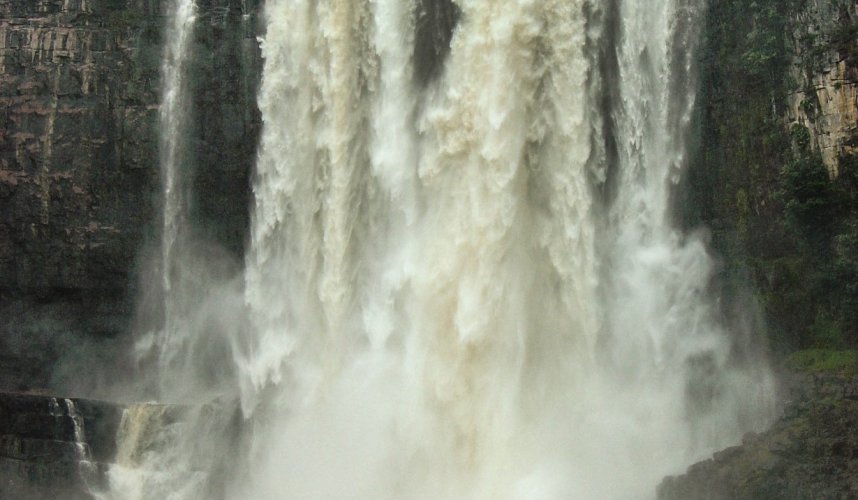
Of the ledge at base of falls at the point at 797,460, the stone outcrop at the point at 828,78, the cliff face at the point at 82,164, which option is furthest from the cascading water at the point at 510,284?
the cliff face at the point at 82,164

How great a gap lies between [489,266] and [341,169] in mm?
4828

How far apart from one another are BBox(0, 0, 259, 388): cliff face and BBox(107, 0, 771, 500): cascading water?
477 centimetres

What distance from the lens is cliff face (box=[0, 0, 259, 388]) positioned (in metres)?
29.2

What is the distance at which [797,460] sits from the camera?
2034 cm

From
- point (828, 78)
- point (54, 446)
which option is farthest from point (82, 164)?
point (828, 78)

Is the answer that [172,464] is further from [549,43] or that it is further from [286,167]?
[549,43]

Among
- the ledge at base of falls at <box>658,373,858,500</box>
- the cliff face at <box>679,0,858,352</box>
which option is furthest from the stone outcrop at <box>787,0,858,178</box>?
the ledge at base of falls at <box>658,373,858,500</box>

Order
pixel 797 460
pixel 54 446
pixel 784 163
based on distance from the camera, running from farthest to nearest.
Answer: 1. pixel 54 446
2. pixel 784 163
3. pixel 797 460

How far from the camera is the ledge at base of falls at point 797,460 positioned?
20.0 metres

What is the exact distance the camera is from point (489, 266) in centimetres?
2447

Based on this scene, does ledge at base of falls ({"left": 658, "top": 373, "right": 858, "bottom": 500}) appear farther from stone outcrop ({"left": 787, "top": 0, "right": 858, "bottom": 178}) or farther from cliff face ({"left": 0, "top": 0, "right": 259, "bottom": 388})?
cliff face ({"left": 0, "top": 0, "right": 259, "bottom": 388})

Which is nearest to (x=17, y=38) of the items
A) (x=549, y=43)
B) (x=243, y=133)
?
(x=243, y=133)

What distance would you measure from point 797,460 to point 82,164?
19.2 meters

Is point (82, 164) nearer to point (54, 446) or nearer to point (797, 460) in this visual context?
point (54, 446)
